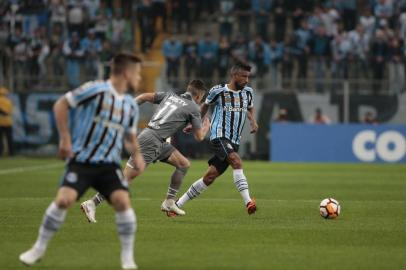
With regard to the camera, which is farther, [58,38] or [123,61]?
[58,38]

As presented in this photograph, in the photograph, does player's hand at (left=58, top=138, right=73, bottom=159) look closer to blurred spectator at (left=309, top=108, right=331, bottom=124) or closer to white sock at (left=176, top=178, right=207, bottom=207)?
white sock at (left=176, top=178, right=207, bottom=207)

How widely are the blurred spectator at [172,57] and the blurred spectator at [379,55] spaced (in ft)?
22.5

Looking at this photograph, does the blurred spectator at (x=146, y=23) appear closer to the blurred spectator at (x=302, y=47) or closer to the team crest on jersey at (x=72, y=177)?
the blurred spectator at (x=302, y=47)

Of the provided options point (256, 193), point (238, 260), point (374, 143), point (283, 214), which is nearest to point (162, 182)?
point (256, 193)

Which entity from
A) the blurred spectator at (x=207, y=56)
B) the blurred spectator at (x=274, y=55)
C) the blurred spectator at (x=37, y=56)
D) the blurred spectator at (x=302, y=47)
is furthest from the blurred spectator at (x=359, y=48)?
the blurred spectator at (x=37, y=56)

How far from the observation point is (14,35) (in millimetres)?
35656

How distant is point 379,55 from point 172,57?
727 cm

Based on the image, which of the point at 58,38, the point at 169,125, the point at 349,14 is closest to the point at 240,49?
the point at 349,14

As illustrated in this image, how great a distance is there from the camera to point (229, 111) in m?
15.8

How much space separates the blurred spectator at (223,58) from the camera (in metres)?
33.1

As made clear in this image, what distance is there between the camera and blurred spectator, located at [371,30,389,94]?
3222 centimetres

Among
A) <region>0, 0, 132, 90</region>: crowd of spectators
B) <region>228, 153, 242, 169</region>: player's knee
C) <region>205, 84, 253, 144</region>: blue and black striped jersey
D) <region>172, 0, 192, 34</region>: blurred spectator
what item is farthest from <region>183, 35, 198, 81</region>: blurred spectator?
<region>228, 153, 242, 169</region>: player's knee

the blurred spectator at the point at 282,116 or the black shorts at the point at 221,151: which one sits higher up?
the black shorts at the point at 221,151

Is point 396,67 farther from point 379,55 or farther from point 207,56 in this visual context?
point 207,56
